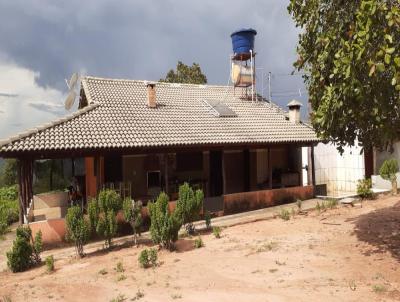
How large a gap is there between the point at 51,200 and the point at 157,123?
5849mm

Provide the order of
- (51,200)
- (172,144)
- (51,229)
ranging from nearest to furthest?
(51,229), (172,144), (51,200)

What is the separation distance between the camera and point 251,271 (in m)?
8.98

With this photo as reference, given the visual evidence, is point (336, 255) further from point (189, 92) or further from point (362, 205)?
point (189, 92)

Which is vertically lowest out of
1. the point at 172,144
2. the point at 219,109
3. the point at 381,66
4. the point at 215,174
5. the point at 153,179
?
the point at 153,179

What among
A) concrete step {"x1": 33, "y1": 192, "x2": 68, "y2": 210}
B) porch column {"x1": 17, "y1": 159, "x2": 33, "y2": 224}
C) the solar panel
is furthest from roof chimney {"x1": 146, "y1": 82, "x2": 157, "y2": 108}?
porch column {"x1": 17, "y1": 159, "x2": 33, "y2": 224}

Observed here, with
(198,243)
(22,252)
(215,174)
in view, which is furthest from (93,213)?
(215,174)

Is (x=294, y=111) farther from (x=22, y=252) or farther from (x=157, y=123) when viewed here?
(x=22, y=252)

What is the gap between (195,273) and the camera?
30.1 ft

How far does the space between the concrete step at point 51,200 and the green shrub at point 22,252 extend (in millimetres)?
6206

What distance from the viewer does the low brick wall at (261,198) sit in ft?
53.8

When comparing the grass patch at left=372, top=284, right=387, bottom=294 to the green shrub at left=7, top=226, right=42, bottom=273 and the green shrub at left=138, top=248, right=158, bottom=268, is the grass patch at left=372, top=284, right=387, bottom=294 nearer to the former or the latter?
the green shrub at left=138, top=248, right=158, bottom=268

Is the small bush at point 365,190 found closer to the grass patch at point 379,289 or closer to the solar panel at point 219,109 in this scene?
the solar panel at point 219,109

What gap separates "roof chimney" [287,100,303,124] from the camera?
67.2 feet

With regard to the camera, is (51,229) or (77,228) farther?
(51,229)
